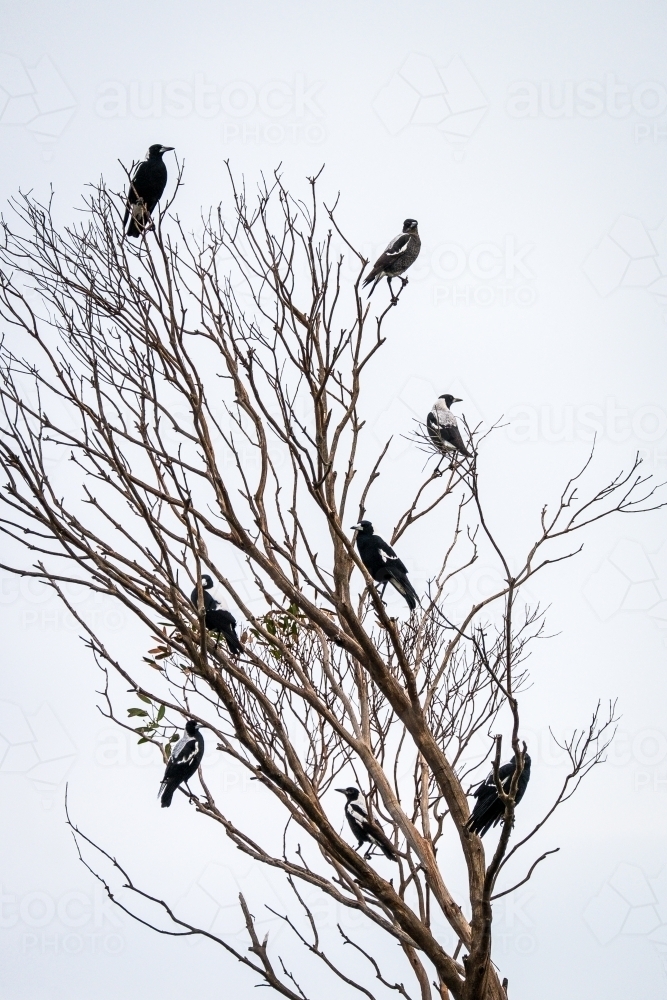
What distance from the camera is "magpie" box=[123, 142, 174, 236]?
453cm

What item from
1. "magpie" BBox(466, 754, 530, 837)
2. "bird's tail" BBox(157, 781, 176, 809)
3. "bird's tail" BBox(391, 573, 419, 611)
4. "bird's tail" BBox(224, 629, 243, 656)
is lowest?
"magpie" BBox(466, 754, 530, 837)

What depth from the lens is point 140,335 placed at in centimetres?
381

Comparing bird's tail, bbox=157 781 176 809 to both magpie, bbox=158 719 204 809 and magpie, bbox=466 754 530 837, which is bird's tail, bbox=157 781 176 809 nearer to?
magpie, bbox=158 719 204 809

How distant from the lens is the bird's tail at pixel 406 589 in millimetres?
5044

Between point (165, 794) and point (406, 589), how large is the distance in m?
1.63

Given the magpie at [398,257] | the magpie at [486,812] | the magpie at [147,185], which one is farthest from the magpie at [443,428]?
the magpie at [147,185]

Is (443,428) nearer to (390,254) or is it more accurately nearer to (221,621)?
(390,254)

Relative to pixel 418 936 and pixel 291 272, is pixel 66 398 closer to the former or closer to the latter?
pixel 291 272

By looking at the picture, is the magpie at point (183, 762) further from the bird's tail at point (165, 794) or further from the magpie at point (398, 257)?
the magpie at point (398, 257)

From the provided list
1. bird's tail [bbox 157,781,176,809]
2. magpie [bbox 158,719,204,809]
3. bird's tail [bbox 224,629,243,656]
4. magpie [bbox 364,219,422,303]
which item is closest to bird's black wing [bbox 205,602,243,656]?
bird's tail [bbox 224,629,243,656]

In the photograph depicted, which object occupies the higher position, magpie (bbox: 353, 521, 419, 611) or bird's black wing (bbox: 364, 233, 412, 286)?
bird's black wing (bbox: 364, 233, 412, 286)

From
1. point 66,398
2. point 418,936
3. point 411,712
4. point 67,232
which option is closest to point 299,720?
point 411,712

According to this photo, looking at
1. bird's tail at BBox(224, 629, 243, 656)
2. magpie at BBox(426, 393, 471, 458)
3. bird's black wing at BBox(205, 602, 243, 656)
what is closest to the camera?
bird's tail at BBox(224, 629, 243, 656)

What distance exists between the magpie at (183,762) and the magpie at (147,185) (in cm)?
234
